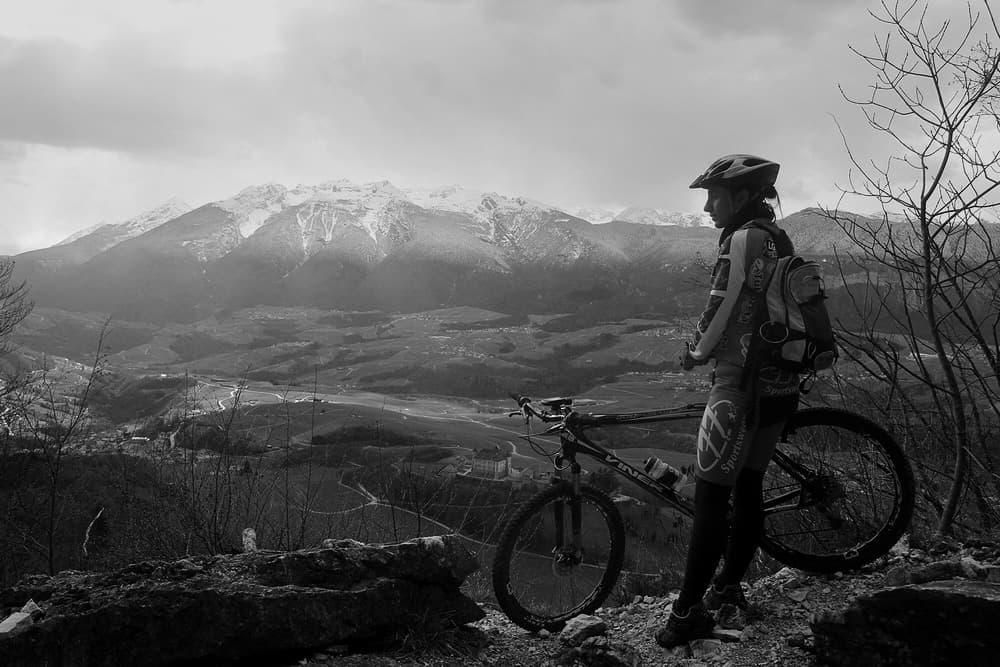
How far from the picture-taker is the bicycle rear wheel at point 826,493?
444 cm

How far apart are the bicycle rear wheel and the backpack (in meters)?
0.93

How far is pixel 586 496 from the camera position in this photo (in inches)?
192

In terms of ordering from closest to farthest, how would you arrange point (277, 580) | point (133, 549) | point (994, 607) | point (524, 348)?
point (994, 607) < point (277, 580) < point (133, 549) < point (524, 348)

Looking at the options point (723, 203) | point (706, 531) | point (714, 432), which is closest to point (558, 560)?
point (706, 531)

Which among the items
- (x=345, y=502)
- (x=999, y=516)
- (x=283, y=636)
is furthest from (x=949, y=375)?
(x=345, y=502)

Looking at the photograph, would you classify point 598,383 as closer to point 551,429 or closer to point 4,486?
point 4,486

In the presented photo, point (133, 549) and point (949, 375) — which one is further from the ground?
point (949, 375)

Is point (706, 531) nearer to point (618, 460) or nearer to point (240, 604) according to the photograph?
point (618, 460)

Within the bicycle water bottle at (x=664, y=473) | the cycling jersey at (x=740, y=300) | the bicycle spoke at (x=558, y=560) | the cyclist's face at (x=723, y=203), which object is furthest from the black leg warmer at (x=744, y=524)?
the cyclist's face at (x=723, y=203)

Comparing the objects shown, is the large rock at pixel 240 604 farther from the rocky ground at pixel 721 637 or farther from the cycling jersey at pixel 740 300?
the cycling jersey at pixel 740 300

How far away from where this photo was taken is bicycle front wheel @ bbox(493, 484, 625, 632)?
4.68m

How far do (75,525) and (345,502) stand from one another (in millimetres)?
14931

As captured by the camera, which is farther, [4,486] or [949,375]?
[4,486]

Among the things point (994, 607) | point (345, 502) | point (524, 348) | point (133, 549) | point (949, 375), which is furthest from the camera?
point (524, 348)
